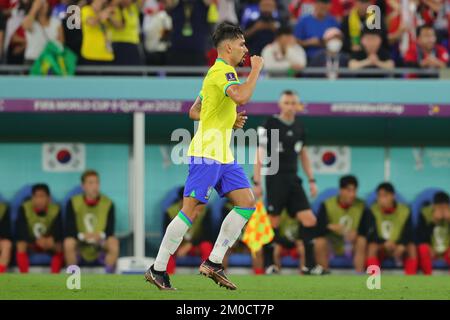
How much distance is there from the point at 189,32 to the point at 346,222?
11.6ft

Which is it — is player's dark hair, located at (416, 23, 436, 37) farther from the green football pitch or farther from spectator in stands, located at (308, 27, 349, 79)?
the green football pitch

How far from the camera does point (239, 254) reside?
17.2 m

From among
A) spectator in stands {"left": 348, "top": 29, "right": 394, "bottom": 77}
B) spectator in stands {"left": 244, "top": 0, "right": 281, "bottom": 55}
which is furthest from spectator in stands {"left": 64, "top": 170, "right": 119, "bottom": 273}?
spectator in stands {"left": 348, "top": 29, "right": 394, "bottom": 77}

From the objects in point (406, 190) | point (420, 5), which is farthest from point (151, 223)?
point (420, 5)

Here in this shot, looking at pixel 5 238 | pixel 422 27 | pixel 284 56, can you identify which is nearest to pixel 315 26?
pixel 284 56

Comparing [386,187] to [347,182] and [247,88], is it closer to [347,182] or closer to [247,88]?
[347,182]

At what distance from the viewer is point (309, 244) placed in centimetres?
1517

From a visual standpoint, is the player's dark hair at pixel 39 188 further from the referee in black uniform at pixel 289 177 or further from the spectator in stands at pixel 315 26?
the spectator in stands at pixel 315 26

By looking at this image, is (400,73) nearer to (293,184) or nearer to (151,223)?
(293,184)

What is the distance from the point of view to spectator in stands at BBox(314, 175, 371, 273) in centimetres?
1703

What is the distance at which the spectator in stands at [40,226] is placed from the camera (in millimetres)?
16891

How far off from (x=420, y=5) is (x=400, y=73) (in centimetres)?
163

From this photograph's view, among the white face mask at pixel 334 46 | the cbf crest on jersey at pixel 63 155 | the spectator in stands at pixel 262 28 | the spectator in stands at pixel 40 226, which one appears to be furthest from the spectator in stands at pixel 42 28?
the white face mask at pixel 334 46

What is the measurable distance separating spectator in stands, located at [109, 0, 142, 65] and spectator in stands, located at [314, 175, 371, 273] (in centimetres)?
343
